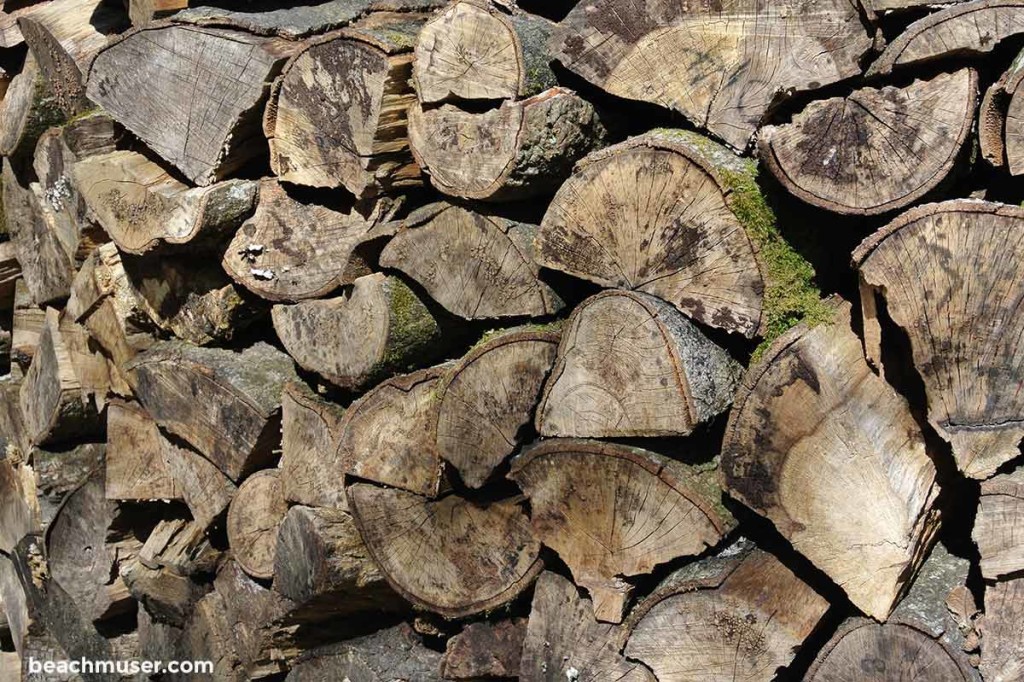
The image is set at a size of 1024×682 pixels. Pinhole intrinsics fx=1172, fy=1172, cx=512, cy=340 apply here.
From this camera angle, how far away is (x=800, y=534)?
97.0 inches

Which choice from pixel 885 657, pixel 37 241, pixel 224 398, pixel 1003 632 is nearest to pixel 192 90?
pixel 224 398

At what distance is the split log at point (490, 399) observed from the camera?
286cm

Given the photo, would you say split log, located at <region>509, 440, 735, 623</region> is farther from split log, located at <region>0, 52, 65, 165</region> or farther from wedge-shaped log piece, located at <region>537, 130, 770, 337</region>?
split log, located at <region>0, 52, 65, 165</region>

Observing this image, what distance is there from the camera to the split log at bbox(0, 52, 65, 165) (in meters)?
4.32

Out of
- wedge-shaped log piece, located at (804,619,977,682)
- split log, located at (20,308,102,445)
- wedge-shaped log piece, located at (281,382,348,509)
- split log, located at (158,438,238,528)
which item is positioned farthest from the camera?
split log, located at (20,308,102,445)

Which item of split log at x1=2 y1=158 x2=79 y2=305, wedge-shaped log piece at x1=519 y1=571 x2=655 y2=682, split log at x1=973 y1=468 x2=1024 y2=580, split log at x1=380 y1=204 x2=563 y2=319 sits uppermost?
split log at x1=380 y1=204 x2=563 y2=319

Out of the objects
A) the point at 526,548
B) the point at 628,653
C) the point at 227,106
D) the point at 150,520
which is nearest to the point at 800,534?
the point at 628,653

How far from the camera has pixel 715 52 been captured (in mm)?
2473

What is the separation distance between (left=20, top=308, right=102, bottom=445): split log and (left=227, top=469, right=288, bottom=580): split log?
43.1 inches

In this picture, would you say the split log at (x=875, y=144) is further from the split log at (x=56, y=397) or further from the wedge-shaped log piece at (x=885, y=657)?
the split log at (x=56, y=397)

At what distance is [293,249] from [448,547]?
96cm

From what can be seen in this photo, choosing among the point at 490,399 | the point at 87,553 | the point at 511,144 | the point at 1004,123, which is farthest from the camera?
the point at 87,553

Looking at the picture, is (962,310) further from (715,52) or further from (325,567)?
(325,567)

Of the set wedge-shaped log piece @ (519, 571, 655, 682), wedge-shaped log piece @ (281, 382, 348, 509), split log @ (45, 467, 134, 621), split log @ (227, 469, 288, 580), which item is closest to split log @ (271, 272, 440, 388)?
wedge-shaped log piece @ (281, 382, 348, 509)
